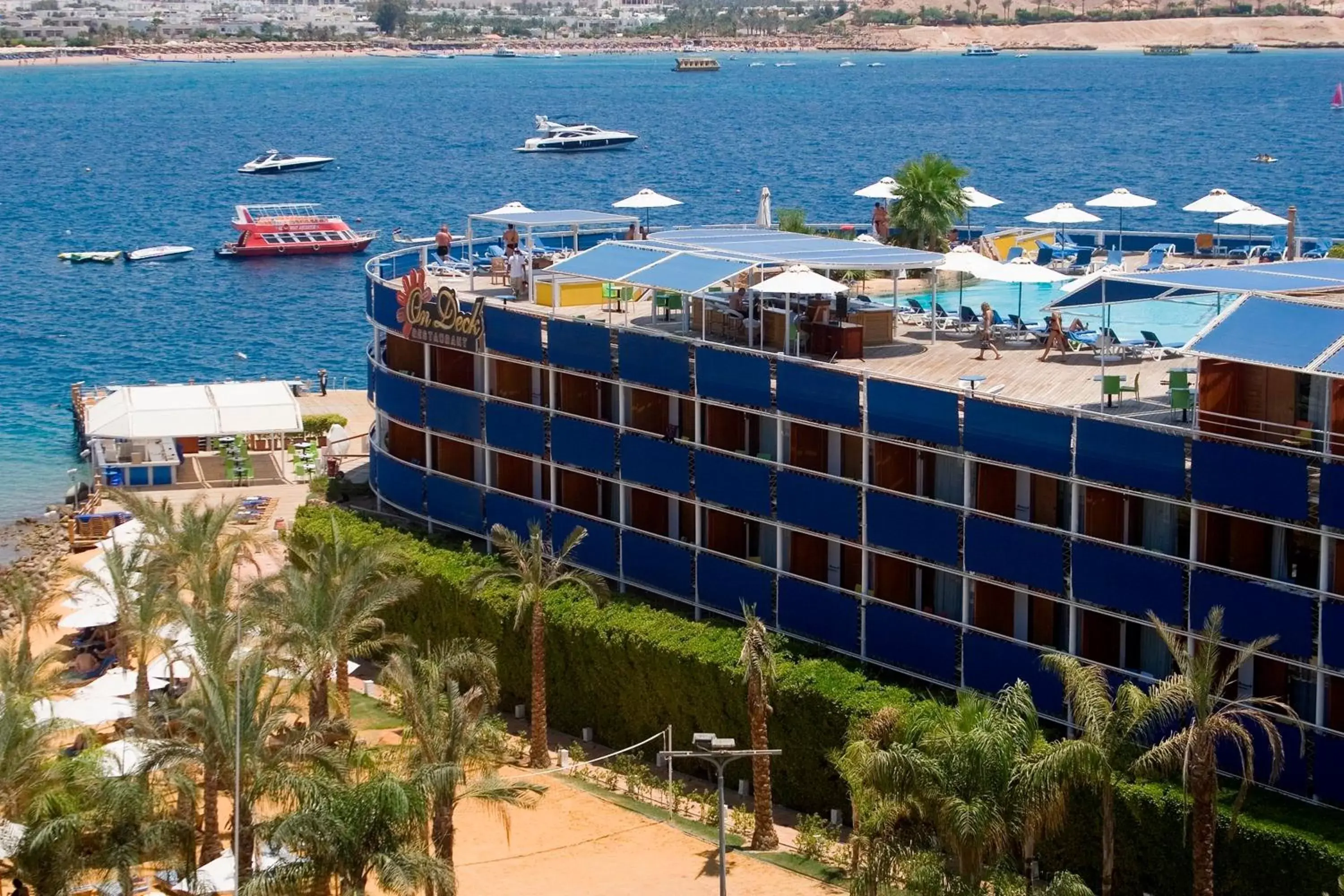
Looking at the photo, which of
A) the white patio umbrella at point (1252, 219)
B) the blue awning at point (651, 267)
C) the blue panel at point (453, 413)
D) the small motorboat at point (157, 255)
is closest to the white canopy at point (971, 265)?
the blue awning at point (651, 267)

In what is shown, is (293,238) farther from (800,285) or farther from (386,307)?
(800,285)

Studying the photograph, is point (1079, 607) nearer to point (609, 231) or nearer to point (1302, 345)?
point (1302, 345)

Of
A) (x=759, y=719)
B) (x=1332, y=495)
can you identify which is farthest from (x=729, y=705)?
(x=1332, y=495)

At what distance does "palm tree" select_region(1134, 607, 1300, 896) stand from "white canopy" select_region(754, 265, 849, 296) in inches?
415

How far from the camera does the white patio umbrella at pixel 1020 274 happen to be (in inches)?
1847

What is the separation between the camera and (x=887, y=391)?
40.2 meters

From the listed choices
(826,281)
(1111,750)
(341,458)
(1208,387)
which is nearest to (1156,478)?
(1208,387)

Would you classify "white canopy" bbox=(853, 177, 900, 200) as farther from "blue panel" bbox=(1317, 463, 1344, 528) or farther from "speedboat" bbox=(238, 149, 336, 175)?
"speedboat" bbox=(238, 149, 336, 175)

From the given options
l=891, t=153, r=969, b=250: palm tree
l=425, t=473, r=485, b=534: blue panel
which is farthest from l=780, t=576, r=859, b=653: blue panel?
l=891, t=153, r=969, b=250: palm tree

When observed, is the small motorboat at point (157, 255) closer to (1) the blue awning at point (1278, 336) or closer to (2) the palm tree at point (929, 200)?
(2) the palm tree at point (929, 200)

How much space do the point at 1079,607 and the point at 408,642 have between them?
45.4 ft

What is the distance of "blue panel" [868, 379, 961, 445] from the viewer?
129 feet

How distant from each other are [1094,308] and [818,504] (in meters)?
10.2

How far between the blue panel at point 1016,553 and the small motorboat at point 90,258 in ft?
358
